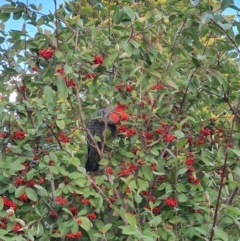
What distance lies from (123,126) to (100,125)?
0.22 meters

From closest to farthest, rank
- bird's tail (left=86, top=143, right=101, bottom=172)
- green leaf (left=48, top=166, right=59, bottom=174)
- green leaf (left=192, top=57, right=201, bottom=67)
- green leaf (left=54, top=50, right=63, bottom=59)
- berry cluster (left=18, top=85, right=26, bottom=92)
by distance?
green leaf (left=192, top=57, right=201, bottom=67)
green leaf (left=48, top=166, right=59, bottom=174)
green leaf (left=54, top=50, right=63, bottom=59)
berry cluster (left=18, top=85, right=26, bottom=92)
bird's tail (left=86, top=143, right=101, bottom=172)

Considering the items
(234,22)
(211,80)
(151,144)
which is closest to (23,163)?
(151,144)

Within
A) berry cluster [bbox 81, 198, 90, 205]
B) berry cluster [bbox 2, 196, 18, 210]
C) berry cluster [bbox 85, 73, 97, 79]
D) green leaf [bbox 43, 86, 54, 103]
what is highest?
berry cluster [bbox 85, 73, 97, 79]

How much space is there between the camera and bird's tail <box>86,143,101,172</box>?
2.31 m

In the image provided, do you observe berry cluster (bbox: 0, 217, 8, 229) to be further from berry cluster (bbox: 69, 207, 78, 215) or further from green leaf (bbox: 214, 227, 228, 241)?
green leaf (bbox: 214, 227, 228, 241)

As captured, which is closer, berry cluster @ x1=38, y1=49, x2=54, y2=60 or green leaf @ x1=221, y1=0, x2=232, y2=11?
green leaf @ x1=221, y1=0, x2=232, y2=11

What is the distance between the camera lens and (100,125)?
2.36 meters

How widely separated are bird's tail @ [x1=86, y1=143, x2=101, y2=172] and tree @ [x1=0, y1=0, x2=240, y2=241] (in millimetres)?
→ 76

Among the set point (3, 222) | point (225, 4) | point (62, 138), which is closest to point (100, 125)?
point (62, 138)

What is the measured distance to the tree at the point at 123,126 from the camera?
6.40ft

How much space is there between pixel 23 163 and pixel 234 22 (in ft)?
3.56

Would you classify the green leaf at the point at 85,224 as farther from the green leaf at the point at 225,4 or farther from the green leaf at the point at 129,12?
the green leaf at the point at 225,4

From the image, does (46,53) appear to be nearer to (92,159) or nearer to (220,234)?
(92,159)

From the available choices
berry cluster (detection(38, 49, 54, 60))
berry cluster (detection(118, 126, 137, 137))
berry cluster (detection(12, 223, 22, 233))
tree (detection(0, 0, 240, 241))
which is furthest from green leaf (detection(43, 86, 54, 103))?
berry cluster (detection(12, 223, 22, 233))
